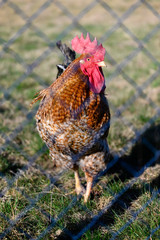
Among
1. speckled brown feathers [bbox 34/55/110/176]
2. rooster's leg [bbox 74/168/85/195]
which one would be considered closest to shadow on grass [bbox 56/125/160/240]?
rooster's leg [bbox 74/168/85/195]

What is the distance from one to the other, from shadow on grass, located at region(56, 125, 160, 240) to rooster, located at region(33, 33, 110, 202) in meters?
0.54

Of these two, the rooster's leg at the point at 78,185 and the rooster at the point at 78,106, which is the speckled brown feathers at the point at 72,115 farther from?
the rooster's leg at the point at 78,185

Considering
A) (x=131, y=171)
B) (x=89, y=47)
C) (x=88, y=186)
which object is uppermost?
(x=89, y=47)

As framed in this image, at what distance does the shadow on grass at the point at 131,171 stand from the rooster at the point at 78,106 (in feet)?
1.76

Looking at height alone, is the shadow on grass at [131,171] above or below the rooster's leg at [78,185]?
below

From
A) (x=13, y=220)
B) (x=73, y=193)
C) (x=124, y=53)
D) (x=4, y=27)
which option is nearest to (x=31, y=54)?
(x=124, y=53)

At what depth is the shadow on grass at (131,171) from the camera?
217 cm

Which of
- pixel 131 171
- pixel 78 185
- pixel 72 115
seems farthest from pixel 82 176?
pixel 72 115

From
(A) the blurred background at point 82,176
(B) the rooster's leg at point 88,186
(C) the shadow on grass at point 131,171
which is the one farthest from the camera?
(B) the rooster's leg at point 88,186

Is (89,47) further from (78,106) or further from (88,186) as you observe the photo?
(88,186)

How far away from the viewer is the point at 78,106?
2035 millimetres

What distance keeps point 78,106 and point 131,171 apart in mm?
1125

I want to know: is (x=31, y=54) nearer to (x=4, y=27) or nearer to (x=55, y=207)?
(x=4, y=27)

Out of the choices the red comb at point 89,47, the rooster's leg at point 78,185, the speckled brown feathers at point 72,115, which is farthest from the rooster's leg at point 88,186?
the red comb at point 89,47
